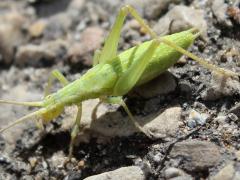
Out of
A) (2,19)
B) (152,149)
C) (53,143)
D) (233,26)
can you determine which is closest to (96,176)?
(152,149)

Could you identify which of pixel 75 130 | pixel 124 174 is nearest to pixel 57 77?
pixel 75 130

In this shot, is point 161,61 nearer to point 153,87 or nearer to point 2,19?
point 153,87

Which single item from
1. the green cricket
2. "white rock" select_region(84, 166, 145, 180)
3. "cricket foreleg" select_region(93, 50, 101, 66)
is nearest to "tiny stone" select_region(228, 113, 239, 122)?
the green cricket

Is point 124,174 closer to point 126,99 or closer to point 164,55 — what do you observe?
point 126,99

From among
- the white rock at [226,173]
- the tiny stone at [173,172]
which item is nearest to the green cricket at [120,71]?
the tiny stone at [173,172]

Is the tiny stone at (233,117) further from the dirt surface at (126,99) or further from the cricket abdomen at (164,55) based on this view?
the cricket abdomen at (164,55)

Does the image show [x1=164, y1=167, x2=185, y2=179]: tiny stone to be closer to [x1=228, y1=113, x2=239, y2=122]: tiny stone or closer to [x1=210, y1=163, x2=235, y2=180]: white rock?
[x1=210, y1=163, x2=235, y2=180]: white rock
